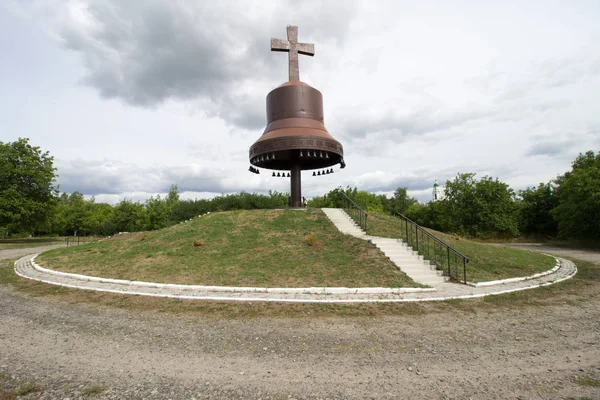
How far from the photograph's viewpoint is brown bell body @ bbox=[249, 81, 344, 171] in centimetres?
1612

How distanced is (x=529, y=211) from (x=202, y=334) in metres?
45.2

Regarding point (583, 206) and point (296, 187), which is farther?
point (583, 206)

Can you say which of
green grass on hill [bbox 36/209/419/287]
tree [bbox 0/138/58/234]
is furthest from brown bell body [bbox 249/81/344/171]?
tree [bbox 0/138/58/234]

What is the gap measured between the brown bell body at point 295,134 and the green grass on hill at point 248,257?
344 cm

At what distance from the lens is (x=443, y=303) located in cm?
754

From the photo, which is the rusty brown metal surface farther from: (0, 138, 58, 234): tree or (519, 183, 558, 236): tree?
(519, 183, 558, 236): tree

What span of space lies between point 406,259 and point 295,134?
29.0 ft

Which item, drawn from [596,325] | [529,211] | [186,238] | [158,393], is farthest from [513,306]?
[529,211]

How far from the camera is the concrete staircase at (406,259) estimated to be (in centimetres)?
979

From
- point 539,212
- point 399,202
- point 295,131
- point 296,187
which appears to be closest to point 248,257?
point 296,187

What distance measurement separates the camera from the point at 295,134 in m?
16.1

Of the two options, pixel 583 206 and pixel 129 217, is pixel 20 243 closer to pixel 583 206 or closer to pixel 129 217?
pixel 129 217

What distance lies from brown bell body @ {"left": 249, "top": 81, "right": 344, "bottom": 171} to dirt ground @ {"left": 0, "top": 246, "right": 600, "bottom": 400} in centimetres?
1119

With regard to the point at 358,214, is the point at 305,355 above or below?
below
